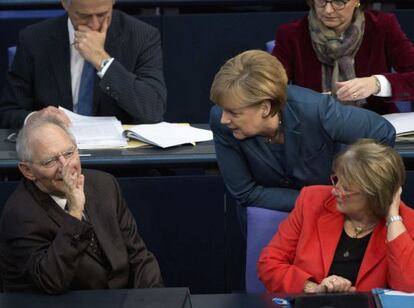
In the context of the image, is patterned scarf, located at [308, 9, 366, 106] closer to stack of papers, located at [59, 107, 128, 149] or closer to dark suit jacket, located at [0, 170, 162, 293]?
stack of papers, located at [59, 107, 128, 149]

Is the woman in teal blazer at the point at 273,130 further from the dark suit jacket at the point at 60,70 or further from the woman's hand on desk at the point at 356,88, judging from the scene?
the dark suit jacket at the point at 60,70

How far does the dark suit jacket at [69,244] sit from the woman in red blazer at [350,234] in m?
0.43

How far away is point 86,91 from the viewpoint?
13.1ft

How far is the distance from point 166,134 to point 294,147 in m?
0.73

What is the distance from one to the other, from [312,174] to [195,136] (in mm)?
663

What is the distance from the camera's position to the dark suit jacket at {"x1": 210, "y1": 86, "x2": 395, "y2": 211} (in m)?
3.09

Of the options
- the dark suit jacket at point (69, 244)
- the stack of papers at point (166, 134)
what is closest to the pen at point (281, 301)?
the dark suit jacket at point (69, 244)

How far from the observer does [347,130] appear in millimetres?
3084

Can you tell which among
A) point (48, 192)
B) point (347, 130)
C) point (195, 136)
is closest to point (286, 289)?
point (347, 130)

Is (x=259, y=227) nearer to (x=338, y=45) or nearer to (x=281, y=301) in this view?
(x=281, y=301)

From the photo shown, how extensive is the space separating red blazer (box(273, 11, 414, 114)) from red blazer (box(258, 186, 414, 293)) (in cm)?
105

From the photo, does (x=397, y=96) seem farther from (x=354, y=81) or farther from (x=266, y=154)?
(x=266, y=154)

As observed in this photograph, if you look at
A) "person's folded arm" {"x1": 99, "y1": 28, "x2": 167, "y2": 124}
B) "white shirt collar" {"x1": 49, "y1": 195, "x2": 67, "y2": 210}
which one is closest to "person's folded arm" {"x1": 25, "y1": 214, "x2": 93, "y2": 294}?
"white shirt collar" {"x1": 49, "y1": 195, "x2": 67, "y2": 210}

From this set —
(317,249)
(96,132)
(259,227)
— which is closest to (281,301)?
(317,249)
